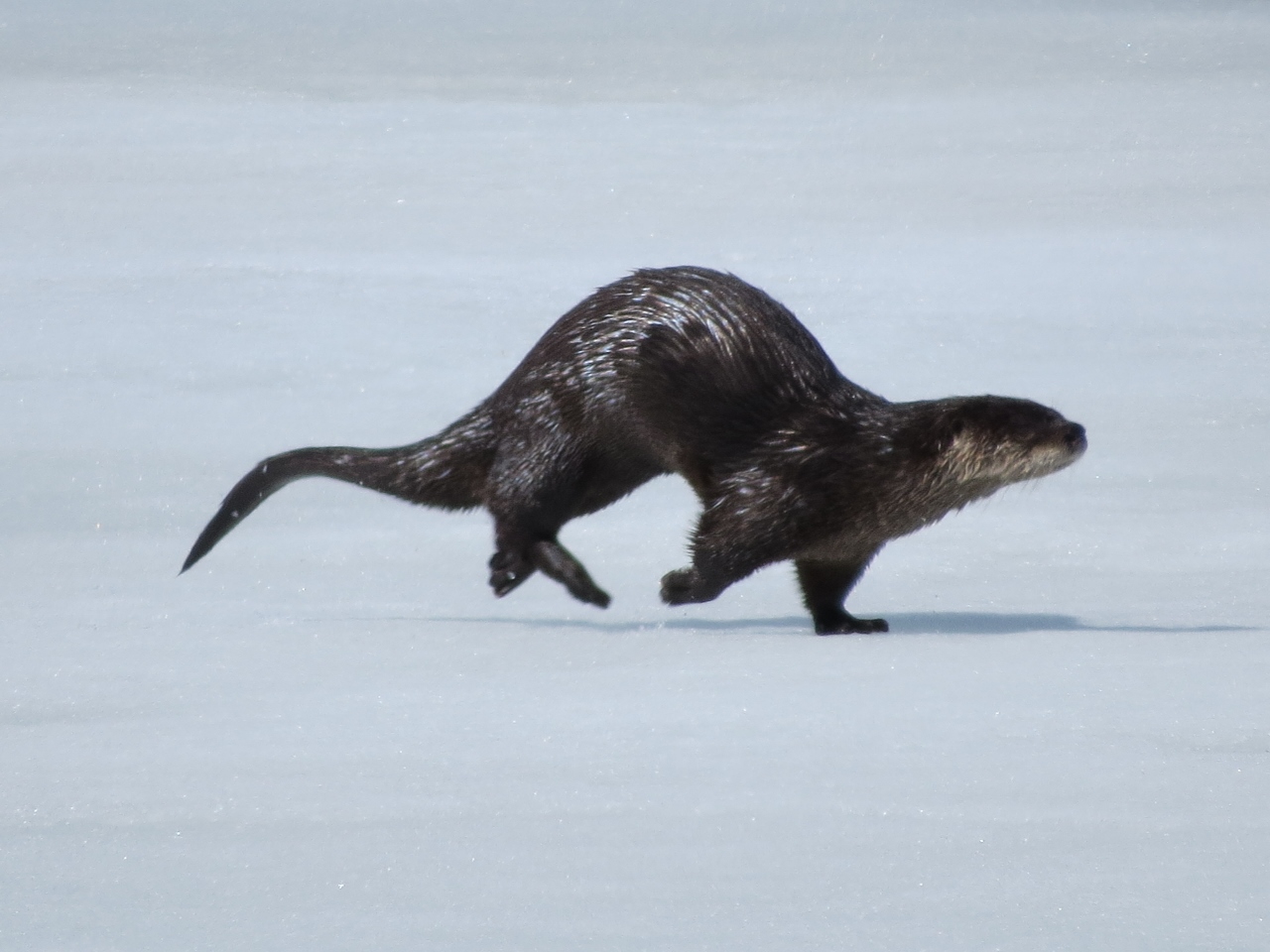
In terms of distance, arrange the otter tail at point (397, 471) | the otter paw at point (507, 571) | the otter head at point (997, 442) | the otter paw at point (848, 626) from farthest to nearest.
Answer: the otter tail at point (397, 471) → the otter paw at point (507, 571) → the otter paw at point (848, 626) → the otter head at point (997, 442)

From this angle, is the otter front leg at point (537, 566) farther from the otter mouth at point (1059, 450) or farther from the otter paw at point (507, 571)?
the otter mouth at point (1059, 450)

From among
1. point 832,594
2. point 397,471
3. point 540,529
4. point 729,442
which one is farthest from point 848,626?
point 397,471

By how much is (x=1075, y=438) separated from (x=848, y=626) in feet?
1.87

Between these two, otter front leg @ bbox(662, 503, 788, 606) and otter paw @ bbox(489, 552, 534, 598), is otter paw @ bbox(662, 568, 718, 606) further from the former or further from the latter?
otter paw @ bbox(489, 552, 534, 598)

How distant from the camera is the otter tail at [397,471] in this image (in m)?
4.80

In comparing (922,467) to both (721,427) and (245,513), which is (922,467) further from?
(245,513)

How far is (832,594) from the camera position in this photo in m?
4.62

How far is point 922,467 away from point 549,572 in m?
0.77

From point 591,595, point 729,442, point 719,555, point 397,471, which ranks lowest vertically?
point 591,595

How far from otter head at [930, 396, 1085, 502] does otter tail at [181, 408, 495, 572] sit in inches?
36.9

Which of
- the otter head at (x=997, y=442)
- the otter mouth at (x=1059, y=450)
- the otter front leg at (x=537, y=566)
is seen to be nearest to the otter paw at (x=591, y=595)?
the otter front leg at (x=537, y=566)

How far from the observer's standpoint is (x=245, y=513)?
4941 millimetres

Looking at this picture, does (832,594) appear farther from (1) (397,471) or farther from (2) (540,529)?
(1) (397,471)

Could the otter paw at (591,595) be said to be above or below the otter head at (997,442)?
below
